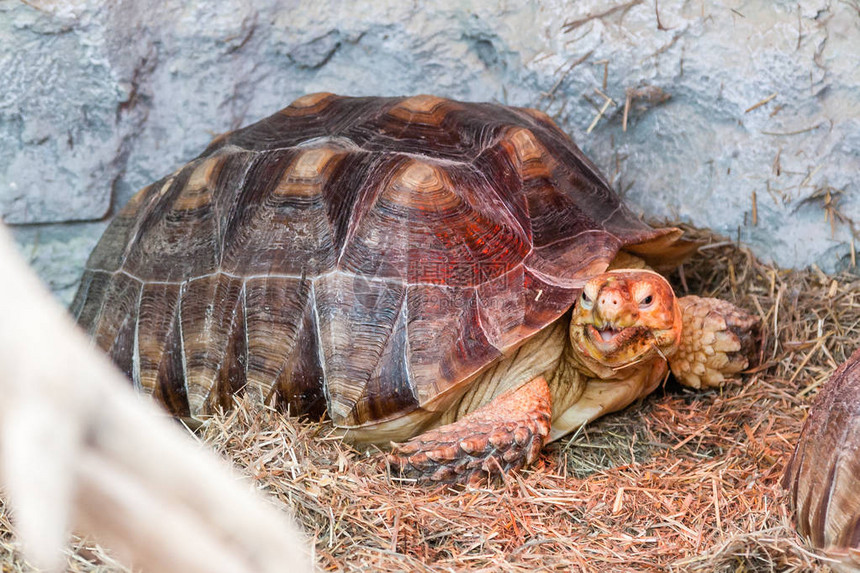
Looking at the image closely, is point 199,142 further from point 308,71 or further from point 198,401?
point 198,401

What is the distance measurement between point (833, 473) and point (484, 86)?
299 cm

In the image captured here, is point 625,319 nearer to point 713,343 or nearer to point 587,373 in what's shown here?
point 587,373

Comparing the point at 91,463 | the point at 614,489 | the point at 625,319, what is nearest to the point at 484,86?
the point at 625,319

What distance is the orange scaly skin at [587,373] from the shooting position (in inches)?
120

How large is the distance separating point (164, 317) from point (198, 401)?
17.3 inches

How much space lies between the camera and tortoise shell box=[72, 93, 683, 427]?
10.7 ft

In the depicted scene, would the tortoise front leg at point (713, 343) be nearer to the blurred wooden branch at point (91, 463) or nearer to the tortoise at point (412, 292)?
the tortoise at point (412, 292)

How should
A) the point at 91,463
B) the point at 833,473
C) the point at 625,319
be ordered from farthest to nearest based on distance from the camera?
1. the point at 625,319
2. the point at 833,473
3. the point at 91,463

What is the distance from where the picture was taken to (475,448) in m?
3.01

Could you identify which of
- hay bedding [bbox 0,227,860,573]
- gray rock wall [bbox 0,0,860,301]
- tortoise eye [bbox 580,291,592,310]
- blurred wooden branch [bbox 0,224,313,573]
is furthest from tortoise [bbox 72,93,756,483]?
blurred wooden branch [bbox 0,224,313,573]

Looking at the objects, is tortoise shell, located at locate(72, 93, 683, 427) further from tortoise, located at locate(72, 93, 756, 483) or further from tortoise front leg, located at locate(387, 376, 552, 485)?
tortoise front leg, located at locate(387, 376, 552, 485)

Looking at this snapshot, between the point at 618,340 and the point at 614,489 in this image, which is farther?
the point at 618,340

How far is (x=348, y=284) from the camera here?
333 centimetres

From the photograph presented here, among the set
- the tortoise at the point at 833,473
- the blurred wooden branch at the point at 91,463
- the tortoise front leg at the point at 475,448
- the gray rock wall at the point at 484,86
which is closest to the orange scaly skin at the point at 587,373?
the tortoise front leg at the point at 475,448
